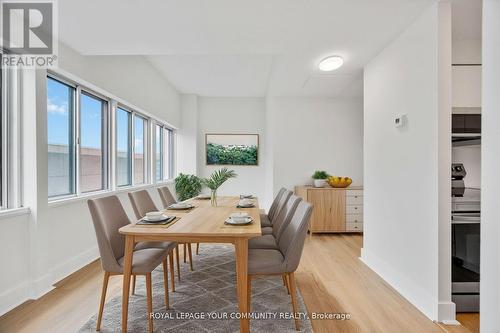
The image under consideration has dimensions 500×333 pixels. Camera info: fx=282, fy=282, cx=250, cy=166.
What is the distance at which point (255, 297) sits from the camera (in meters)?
2.45

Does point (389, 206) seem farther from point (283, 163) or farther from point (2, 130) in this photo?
point (2, 130)

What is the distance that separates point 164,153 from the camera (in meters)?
6.34

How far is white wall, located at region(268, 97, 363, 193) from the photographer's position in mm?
5254

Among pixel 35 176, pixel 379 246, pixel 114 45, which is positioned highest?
pixel 114 45

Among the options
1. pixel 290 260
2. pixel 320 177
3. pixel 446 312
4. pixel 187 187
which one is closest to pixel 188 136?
pixel 187 187

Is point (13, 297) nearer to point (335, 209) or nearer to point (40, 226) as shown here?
point (40, 226)

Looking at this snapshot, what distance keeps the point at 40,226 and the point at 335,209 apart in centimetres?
400

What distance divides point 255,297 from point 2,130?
2577 millimetres

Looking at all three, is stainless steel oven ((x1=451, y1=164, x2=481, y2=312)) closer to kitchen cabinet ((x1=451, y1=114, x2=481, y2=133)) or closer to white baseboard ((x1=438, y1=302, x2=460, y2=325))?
white baseboard ((x1=438, y1=302, x2=460, y2=325))

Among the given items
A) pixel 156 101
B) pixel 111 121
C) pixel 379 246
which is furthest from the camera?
pixel 156 101

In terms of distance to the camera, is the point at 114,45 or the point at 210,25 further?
the point at 114,45

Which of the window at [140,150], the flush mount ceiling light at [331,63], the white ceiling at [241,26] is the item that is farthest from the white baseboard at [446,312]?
the window at [140,150]

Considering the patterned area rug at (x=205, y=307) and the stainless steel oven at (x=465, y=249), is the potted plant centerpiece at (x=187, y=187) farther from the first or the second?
the stainless steel oven at (x=465, y=249)

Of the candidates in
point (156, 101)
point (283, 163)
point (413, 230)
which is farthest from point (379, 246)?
point (156, 101)
